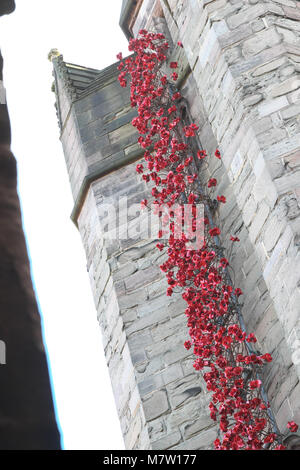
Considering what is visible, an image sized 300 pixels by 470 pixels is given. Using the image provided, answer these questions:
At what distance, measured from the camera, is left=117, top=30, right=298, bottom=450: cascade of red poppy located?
533cm

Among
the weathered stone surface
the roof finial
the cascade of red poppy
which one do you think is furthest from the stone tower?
the roof finial

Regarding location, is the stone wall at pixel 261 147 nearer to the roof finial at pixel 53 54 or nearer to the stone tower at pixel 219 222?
the stone tower at pixel 219 222

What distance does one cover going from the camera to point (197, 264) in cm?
624

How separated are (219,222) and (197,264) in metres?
0.61

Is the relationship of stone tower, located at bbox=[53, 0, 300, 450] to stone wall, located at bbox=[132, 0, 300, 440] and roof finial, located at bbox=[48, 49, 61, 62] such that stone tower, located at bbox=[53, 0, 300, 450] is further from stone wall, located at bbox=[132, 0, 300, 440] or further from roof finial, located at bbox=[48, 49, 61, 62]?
roof finial, located at bbox=[48, 49, 61, 62]

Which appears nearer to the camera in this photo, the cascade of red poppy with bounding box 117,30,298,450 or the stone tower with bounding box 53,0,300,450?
the stone tower with bounding box 53,0,300,450

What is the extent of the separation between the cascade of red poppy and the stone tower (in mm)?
131

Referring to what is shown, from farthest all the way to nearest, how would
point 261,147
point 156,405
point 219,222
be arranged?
point 219,222
point 156,405
point 261,147

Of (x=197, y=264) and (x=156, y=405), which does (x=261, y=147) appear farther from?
(x=156, y=405)

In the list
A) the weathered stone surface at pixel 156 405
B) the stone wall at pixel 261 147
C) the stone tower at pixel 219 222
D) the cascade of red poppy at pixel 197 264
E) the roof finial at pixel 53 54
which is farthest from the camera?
the roof finial at pixel 53 54

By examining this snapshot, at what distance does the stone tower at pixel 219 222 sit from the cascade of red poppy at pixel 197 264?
0.13 meters

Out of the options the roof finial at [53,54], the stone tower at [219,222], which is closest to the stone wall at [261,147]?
the stone tower at [219,222]

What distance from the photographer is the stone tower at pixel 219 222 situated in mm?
5141

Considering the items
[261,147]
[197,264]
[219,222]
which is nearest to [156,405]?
[197,264]
